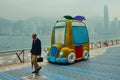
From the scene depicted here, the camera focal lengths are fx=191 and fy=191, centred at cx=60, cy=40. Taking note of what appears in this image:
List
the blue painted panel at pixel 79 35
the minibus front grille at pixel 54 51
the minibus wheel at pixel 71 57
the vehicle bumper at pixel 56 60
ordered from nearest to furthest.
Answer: the vehicle bumper at pixel 56 60
the minibus wheel at pixel 71 57
the minibus front grille at pixel 54 51
the blue painted panel at pixel 79 35

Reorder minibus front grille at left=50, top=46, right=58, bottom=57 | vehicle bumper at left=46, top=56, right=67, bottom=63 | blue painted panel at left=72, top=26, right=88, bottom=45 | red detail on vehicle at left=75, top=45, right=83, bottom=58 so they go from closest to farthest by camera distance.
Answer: vehicle bumper at left=46, top=56, right=67, bottom=63 < minibus front grille at left=50, top=46, right=58, bottom=57 < blue painted panel at left=72, top=26, right=88, bottom=45 < red detail on vehicle at left=75, top=45, right=83, bottom=58

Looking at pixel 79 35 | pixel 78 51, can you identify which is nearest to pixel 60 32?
pixel 79 35

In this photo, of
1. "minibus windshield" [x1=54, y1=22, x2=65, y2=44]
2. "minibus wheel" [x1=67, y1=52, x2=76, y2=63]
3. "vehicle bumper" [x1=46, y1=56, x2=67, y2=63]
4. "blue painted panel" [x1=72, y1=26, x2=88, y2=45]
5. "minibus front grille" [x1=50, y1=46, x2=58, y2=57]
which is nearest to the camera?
"vehicle bumper" [x1=46, y1=56, x2=67, y2=63]

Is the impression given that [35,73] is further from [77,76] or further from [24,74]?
[77,76]

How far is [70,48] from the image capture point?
12.1 m

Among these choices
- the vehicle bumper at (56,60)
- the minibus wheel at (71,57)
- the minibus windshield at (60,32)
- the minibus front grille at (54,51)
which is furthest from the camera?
the minibus windshield at (60,32)

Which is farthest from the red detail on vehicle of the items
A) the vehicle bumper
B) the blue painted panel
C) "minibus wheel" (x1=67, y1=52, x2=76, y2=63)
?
the vehicle bumper

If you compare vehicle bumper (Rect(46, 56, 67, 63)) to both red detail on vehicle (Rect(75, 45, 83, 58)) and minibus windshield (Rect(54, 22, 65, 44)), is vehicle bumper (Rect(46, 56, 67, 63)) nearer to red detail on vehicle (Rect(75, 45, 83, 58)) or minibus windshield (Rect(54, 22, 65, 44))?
minibus windshield (Rect(54, 22, 65, 44))

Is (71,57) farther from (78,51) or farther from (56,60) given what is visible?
(78,51)

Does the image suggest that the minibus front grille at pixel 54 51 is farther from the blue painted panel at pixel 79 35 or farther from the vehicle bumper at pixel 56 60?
the blue painted panel at pixel 79 35

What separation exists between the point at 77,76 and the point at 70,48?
3.49 m

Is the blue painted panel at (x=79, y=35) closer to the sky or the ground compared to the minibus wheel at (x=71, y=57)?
closer to the sky

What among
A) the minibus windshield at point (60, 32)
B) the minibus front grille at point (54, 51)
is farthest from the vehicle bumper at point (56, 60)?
the minibus windshield at point (60, 32)

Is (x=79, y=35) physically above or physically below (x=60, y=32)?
below
